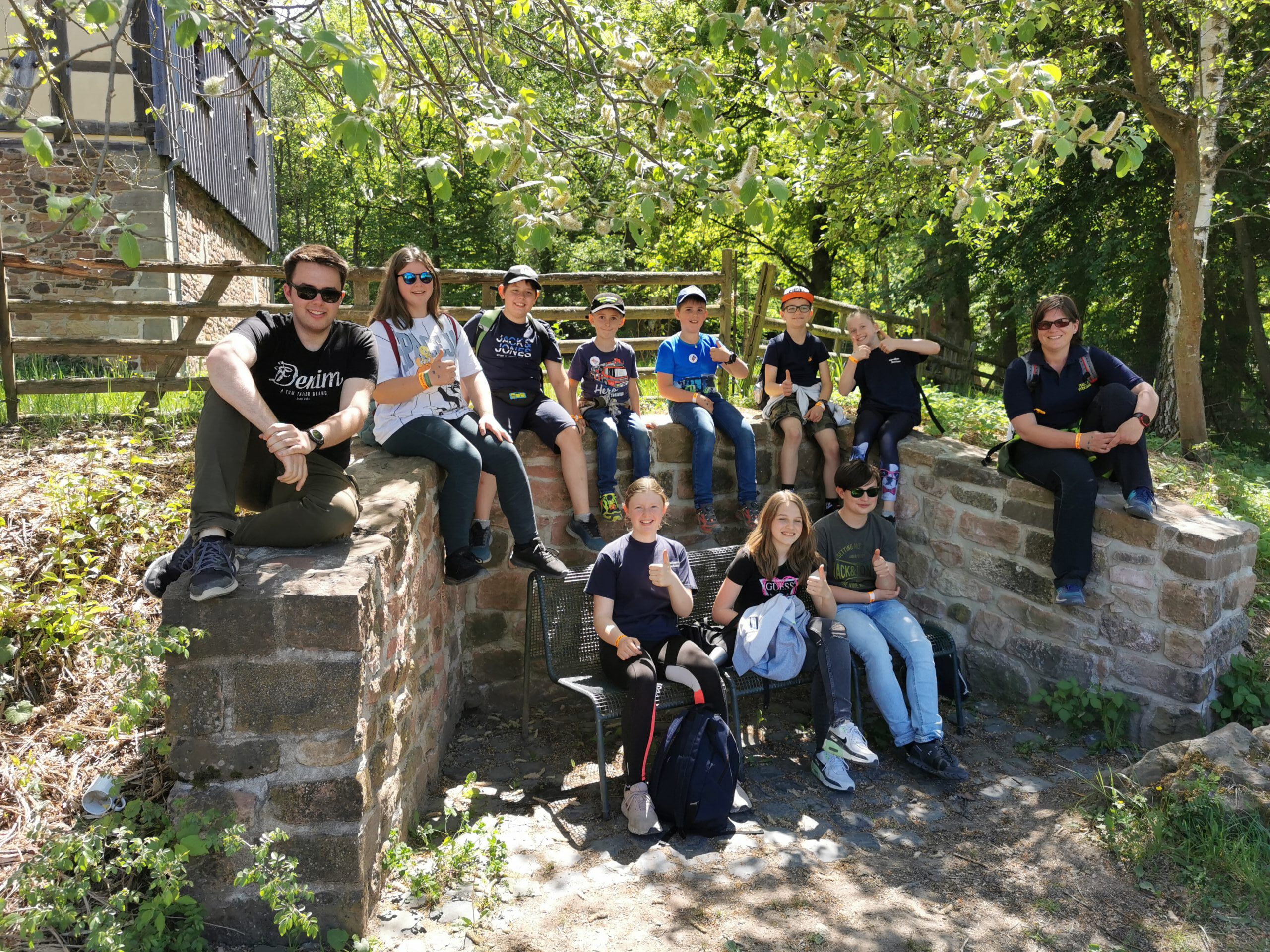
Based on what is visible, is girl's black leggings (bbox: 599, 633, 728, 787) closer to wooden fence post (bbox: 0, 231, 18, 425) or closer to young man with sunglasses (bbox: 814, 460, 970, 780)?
young man with sunglasses (bbox: 814, 460, 970, 780)

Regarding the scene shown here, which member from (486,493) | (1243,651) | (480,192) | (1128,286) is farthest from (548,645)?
(480,192)

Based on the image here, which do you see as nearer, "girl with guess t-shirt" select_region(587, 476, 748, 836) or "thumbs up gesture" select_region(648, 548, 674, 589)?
"girl with guess t-shirt" select_region(587, 476, 748, 836)

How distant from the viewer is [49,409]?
21.0 feet

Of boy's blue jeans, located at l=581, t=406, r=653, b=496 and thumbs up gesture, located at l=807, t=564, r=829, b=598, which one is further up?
boy's blue jeans, located at l=581, t=406, r=653, b=496

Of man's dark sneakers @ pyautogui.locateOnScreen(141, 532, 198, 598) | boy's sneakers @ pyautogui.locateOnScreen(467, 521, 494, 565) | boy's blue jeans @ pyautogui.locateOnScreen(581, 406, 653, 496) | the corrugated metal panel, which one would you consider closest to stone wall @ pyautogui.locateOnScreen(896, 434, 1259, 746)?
boy's blue jeans @ pyautogui.locateOnScreen(581, 406, 653, 496)

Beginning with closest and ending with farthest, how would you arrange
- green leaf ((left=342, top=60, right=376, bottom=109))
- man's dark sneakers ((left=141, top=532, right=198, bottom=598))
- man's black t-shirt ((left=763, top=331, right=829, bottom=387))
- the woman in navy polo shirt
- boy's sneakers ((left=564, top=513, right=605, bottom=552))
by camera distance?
1. green leaf ((left=342, top=60, right=376, bottom=109))
2. man's dark sneakers ((left=141, top=532, right=198, bottom=598))
3. the woman in navy polo shirt
4. boy's sneakers ((left=564, top=513, right=605, bottom=552))
5. man's black t-shirt ((left=763, top=331, right=829, bottom=387))

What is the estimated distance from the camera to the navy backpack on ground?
11.6 ft

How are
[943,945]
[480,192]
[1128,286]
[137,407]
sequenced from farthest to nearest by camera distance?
[480,192], [1128,286], [137,407], [943,945]

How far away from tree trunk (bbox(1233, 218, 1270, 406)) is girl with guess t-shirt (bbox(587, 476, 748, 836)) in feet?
37.0

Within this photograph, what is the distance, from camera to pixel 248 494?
3293 mm

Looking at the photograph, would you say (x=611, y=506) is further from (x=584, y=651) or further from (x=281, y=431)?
(x=281, y=431)

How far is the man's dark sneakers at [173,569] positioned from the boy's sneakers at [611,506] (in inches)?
96.1

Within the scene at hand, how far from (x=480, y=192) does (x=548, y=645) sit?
1957cm

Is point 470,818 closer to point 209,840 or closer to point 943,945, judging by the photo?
point 209,840
